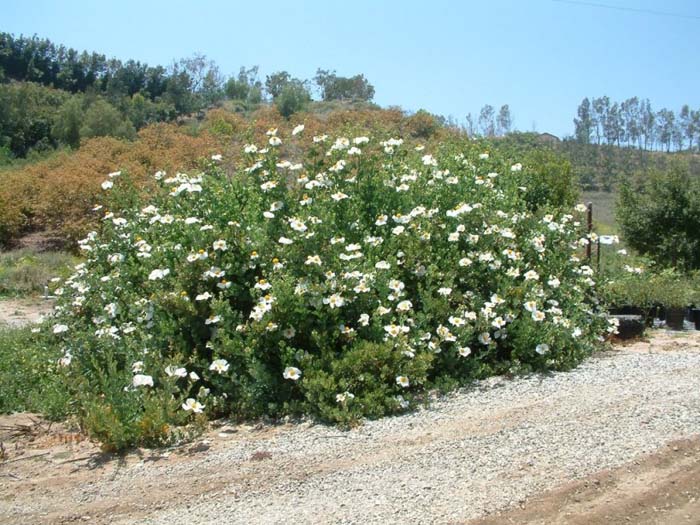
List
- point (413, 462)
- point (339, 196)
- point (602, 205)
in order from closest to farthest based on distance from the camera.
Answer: point (413, 462) → point (339, 196) → point (602, 205)

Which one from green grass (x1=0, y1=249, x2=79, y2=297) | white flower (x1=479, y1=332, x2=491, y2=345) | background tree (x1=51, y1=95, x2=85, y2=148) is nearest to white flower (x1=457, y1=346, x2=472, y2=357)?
white flower (x1=479, y1=332, x2=491, y2=345)

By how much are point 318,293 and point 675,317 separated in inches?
197

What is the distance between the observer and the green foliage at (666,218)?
1455cm

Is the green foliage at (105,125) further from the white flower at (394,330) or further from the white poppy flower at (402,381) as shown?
the white poppy flower at (402,381)

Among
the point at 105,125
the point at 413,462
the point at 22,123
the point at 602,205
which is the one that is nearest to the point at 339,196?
the point at 413,462

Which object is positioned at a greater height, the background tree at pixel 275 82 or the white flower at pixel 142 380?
the background tree at pixel 275 82

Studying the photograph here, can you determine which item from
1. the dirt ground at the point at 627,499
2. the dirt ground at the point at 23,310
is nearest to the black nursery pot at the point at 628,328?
the dirt ground at the point at 627,499

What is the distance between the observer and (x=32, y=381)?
6820 millimetres

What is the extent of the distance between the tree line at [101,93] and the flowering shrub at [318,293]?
23663mm

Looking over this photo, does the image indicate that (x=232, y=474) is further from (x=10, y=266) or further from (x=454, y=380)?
→ (x=10, y=266)

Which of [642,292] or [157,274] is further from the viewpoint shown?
[642,292]

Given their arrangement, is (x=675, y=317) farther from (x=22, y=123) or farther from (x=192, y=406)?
(x=22, y=123)

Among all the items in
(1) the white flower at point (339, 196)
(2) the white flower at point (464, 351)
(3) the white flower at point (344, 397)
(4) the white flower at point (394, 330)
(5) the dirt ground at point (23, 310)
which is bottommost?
(5) the dirt ground at point (23, 310)

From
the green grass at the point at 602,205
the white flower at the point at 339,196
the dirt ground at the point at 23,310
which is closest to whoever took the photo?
the white flower at the point at 339,196
